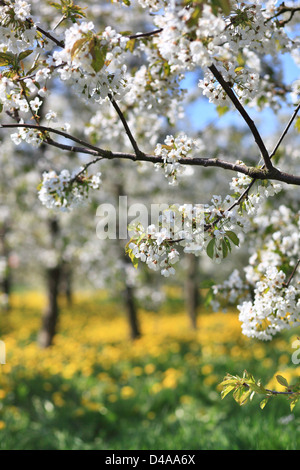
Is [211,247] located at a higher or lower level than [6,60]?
lower

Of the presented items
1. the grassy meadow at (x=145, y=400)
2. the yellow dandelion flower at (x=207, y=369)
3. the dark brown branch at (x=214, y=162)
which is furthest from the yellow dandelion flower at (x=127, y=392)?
the dark brown branch at (x=214, y=162)

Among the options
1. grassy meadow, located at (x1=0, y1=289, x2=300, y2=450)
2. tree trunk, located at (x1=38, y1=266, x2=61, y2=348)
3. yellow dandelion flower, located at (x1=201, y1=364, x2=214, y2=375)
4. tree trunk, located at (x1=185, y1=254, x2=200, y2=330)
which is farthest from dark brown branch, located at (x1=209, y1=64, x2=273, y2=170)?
tree trunk, located at (x1=185, y1=254, x2=200, y2=330)

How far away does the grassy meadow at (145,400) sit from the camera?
11.8 feet

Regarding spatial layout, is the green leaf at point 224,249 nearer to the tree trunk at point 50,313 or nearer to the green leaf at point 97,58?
the green leaf at point 97,58

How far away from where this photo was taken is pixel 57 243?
7898 mm

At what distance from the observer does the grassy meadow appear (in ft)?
11.8

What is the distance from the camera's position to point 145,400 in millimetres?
4891

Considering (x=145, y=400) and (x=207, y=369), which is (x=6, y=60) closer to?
A: (x=145, y=400)

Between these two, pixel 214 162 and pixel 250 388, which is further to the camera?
pixel 214 162

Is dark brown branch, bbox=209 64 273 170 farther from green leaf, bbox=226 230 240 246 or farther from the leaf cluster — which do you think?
the leaf cluster

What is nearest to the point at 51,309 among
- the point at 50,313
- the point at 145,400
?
A: the point at 50,313

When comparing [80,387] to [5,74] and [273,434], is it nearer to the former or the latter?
[273,434]
